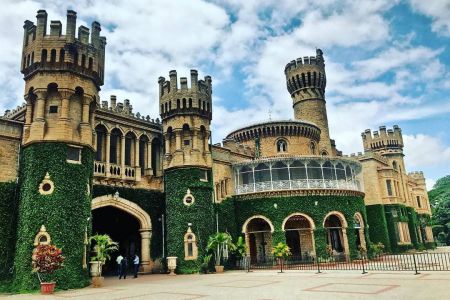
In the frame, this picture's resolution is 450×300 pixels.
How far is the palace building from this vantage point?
19516 mm

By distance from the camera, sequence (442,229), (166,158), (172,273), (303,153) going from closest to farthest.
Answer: (172,273), (166,158), (303,153), (442,229)

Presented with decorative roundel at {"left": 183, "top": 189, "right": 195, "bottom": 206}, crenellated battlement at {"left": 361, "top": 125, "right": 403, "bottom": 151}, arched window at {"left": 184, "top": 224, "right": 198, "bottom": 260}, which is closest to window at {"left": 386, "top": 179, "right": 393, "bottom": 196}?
crenellated battlement at {"left": 361, "top": 125, "right": 403, "bottom": 151}

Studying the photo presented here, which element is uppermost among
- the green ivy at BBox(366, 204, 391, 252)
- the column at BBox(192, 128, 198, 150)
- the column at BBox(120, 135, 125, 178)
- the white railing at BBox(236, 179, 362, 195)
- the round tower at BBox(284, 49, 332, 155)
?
the round tower at BBox(284, 49, 332, 155)

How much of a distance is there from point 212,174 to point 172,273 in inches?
316

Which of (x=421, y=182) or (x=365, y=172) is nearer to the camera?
(x=365, y=172)

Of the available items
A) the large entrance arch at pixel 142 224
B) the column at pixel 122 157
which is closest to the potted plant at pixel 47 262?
the large entrance arch at pixel 142 224

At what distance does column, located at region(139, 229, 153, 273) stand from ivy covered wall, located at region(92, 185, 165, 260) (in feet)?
0.96

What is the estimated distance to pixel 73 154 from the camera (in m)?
20.5

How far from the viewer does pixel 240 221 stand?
102 ft

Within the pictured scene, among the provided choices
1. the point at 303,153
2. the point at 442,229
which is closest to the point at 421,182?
the point at 442,229

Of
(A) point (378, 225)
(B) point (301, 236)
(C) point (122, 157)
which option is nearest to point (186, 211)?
(C) point (122, 157)

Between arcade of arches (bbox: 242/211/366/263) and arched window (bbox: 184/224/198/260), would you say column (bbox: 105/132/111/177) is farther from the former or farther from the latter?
arcade of arches (bbox: 242/211/366/263)

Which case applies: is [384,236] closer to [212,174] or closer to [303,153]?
[303,153]

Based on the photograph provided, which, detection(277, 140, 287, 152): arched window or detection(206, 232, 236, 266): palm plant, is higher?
detection(277, 140, 287, 152): arched window
